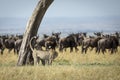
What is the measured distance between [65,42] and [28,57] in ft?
65.4

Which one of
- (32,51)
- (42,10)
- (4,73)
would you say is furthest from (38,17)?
(4,73)

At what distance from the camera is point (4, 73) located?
16.9 meters

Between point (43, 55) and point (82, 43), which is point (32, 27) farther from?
point (82, 43)

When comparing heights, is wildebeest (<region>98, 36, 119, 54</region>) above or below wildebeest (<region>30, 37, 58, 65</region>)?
below

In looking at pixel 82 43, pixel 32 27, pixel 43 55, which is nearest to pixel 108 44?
pixel 82 43

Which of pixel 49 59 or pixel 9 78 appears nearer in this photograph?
pixel 9 78

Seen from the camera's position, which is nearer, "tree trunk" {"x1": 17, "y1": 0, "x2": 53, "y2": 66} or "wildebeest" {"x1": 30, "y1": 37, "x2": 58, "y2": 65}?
"wildebeest" {"x1": 30, "y1": 37, "x2": 58, "y2": 65}

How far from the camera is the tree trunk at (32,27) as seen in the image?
21.6m

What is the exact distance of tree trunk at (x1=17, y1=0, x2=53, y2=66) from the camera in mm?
21641

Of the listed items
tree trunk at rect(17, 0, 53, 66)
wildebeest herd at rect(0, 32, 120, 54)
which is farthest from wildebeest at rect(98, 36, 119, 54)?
tree trunk at rect(17, 0, 53, 66)

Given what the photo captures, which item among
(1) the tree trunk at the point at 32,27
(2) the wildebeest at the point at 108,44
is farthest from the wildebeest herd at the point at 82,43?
(1) the tree trunk at the point at 32,27

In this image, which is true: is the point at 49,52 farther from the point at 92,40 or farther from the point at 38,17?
the point at 92,40

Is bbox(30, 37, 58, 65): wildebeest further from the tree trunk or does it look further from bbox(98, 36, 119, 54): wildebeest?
bbox(98, 36, 119, 54): wildebeest

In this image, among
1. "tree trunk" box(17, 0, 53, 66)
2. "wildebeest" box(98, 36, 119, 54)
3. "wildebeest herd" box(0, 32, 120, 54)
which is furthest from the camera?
"wildebeest herd" box(0, 32, 120, 54)
